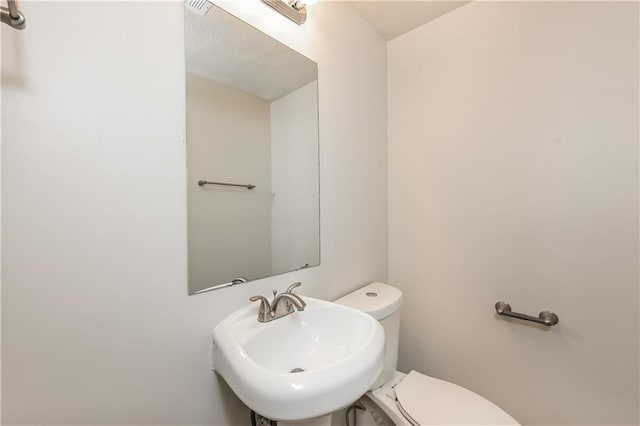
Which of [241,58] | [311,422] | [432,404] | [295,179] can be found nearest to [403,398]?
[432,404]

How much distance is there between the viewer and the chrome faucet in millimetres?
823

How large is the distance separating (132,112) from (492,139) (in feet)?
4.62

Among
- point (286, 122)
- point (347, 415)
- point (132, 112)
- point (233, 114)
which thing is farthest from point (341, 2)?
point (347, 415)

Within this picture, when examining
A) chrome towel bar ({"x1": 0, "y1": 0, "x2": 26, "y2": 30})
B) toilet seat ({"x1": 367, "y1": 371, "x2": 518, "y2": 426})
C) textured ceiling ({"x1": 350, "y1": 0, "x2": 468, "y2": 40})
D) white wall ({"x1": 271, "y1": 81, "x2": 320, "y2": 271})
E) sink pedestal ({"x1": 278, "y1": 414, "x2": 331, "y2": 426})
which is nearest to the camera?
chrome towel bar ({"x1": 0, "y1": 0, "x2": 26, "y2": 30})

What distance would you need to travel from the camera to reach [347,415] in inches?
46.9

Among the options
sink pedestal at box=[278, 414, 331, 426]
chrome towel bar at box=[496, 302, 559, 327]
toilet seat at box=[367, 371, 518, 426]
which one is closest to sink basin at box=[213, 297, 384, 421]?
sink pedestal at box=[278, 414, 331, 426]

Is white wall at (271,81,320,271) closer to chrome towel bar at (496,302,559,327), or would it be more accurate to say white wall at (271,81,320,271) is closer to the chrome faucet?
the chrome faucet

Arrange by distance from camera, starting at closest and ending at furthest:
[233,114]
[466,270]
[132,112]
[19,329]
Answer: [19,329] → [132,112] → [233,114] → [466,270]

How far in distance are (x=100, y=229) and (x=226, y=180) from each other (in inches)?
14.8

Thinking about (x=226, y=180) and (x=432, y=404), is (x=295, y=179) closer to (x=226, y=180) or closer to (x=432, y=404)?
(x=226, y=180)

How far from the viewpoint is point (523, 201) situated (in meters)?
1.15

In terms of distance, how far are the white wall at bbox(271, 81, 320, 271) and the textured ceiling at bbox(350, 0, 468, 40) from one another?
574 mm

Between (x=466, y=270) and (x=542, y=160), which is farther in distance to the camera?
(x=466, y=270)

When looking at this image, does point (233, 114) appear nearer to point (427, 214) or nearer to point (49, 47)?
point (49, 47)
